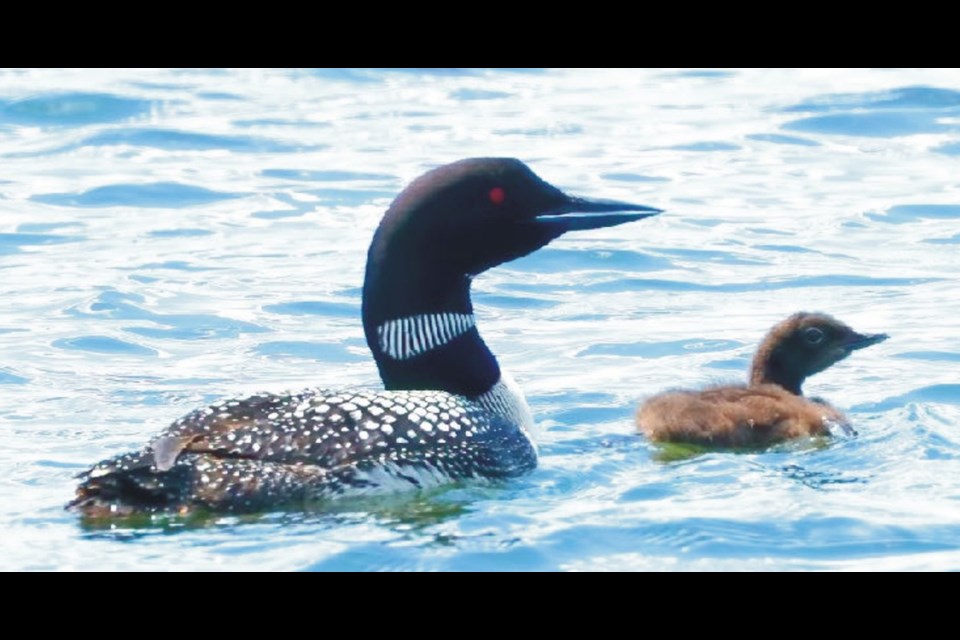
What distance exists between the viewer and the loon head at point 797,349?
7875 millimetres

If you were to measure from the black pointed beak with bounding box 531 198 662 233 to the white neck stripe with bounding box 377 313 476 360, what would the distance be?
1.64 feet

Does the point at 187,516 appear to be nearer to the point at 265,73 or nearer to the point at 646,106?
Result: the point at 646,106

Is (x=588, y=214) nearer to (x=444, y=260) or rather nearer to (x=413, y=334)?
(x=444, y=260)

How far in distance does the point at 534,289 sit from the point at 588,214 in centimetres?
351

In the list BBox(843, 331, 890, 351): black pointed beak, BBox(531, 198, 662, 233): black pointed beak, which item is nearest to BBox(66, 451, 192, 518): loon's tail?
BBox(531, 198, 662, 233): black pointed beak

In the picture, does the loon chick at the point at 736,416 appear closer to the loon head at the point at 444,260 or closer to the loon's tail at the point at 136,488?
the loon head at the point at 444,260

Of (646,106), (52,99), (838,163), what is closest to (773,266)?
(838,163)

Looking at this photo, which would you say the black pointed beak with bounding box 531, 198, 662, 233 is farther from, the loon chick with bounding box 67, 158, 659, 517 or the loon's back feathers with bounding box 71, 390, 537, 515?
the loon's back feathers with bounding box 71, 390, 537, 515

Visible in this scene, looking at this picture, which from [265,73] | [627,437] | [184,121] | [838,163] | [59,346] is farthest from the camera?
[265,73]

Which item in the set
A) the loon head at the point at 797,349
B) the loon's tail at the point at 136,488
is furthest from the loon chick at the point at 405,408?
the loon head at the point at 797,349

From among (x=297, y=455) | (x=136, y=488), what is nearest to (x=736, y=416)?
(x=297, y=455)

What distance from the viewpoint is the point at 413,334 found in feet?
22.4

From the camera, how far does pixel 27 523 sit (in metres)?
6.06

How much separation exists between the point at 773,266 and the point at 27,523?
5710 millimetres
